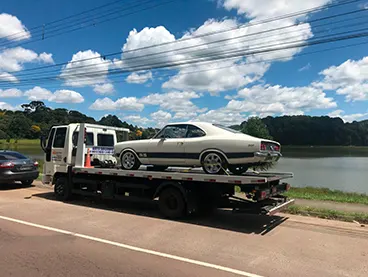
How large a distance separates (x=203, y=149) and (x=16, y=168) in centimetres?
884

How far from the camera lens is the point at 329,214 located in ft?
28.6

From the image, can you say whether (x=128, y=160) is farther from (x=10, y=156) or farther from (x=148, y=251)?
(x=10, y=156)

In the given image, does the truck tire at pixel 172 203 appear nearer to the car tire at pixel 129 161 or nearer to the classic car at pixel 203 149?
the classic car at pixel 203 149

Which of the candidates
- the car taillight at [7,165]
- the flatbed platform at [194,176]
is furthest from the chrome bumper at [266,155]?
the car taillight at [7,165]

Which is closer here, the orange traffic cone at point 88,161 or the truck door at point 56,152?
Result: the orange traffic cone at point 88,161

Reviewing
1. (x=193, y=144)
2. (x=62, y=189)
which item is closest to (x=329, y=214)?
(x=193, y=144)

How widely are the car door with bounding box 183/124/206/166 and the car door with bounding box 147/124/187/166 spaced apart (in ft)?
0.40

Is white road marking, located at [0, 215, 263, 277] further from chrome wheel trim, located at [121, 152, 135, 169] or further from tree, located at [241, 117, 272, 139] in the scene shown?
tree, located at [241, 117, 272, 139]

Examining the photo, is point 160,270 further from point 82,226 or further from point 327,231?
point 327,231

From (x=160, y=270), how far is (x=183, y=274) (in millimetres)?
327

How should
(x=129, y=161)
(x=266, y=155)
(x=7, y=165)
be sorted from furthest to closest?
(x=7, y=165), (x=129, y=161), (x=266, y=155)

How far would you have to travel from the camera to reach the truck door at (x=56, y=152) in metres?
10.9

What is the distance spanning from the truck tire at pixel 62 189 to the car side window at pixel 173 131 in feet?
12.3

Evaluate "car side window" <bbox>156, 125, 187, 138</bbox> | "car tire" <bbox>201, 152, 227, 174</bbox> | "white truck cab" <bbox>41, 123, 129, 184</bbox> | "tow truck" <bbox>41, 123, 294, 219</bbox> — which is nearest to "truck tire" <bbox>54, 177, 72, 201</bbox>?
"tow truck" <bbox>41, 123, 294, 219</bbox>
